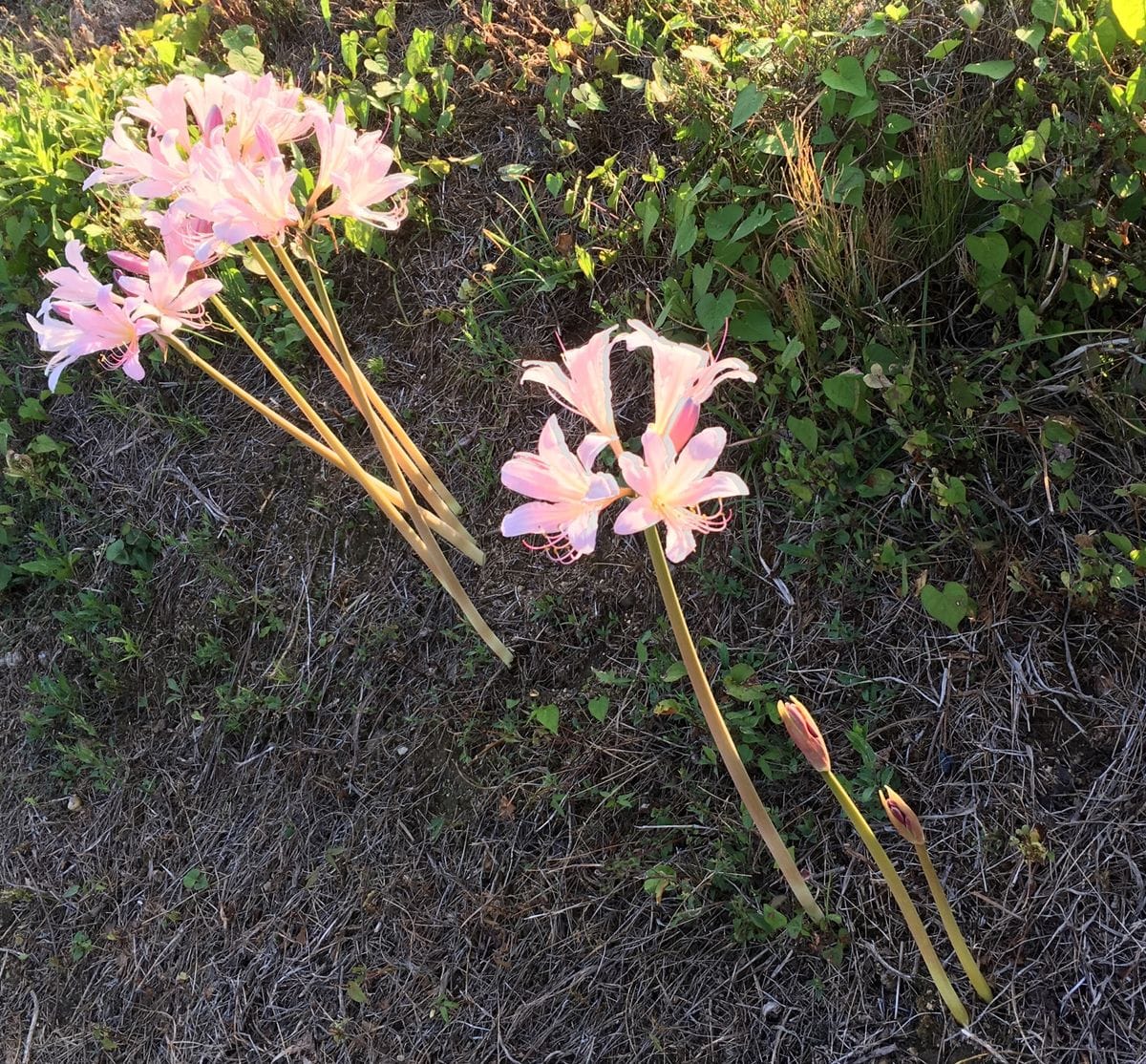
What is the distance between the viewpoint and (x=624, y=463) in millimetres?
1177

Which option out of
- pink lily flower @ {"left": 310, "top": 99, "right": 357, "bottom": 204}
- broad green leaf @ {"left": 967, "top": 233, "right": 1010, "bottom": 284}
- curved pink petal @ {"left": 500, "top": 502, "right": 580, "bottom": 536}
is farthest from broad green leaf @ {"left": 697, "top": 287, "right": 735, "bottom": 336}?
curved pink petal @ {"left": 500, "top": 502, "right": 580, "bottom": 536}

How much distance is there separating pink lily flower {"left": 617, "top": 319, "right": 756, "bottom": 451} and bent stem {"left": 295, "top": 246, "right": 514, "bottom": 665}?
2.45ft

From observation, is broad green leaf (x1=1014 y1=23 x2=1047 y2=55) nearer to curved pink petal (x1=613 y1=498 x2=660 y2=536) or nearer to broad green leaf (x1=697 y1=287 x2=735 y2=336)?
broad green leaf (x1=697 y1=287 x2=735 y2=336)

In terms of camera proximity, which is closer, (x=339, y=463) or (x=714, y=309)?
(x=339, y=463)

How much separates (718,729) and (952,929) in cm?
51

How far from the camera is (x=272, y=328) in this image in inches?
121

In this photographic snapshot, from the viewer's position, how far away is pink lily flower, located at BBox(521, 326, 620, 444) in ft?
4.10

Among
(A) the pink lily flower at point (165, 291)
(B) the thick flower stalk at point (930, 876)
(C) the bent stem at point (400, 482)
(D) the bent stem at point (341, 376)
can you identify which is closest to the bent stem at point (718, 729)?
(B) the thick flower stalk at point (930, 876)

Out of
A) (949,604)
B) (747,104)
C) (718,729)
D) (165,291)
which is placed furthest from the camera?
(747,104)

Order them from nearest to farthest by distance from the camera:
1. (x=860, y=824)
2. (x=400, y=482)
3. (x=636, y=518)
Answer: (x=636, y=518) < (x=860, y=824) < (x=400, y=482)

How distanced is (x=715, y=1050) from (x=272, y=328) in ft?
8.01

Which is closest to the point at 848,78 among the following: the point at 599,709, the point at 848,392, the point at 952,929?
the point at 848,392

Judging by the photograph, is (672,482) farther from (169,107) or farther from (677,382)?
(169,107)

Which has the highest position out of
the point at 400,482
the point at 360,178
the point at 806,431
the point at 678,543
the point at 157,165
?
the point at 157,165
